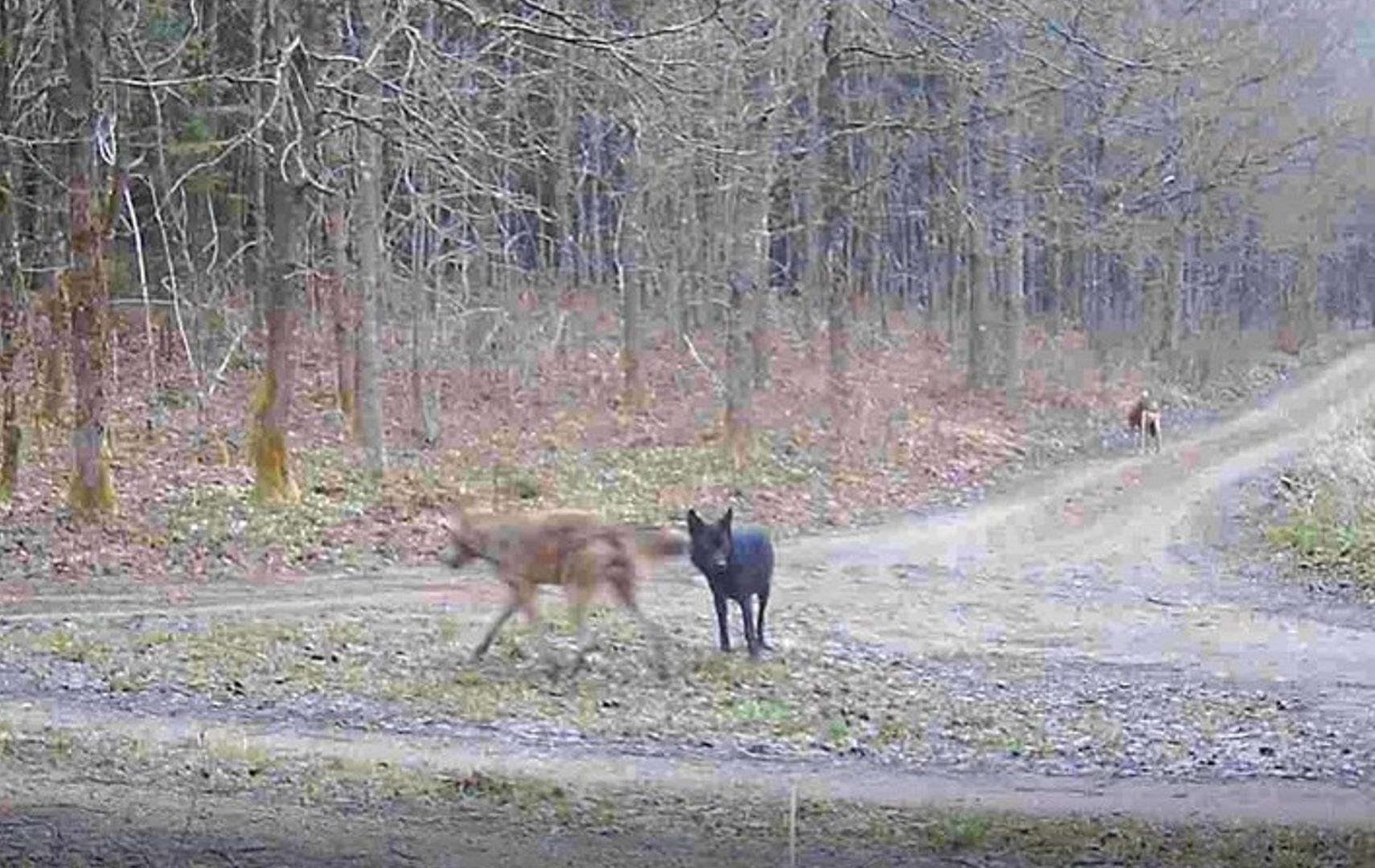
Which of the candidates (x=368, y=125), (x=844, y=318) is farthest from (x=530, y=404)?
(x=368, y=125)

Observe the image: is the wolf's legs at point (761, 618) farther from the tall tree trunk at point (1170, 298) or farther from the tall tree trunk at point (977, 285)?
the tall tree trunk at point (1170, 298)

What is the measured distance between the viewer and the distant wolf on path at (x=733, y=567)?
7.81 m

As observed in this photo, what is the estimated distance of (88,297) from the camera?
504 inches

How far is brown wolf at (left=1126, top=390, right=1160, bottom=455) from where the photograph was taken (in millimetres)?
20219

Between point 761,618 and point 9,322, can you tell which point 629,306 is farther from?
point 761,618

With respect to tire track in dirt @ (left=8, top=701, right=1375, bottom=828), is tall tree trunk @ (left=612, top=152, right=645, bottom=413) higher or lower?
higher

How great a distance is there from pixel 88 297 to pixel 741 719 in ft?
24.9

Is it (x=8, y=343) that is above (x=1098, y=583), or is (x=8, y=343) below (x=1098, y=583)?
above

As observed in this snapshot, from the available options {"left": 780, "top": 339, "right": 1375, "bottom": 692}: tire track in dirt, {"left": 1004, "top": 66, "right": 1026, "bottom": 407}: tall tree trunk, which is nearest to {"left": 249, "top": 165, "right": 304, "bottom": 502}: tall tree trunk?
{"left": 780, "top": 339, "right": 1375, "bottom": 692}: tire track in dirt

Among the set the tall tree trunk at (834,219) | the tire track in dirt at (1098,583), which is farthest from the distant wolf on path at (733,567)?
the tall tree trunk at (834,219)

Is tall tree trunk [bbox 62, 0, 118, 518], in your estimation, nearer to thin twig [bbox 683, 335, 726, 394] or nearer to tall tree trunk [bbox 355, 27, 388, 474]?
tall tree trunk [bbox 355, 27, 388, 474]

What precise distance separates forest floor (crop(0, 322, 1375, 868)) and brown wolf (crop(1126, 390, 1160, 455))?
20.6 ft

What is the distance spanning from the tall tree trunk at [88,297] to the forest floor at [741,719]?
1.48 m

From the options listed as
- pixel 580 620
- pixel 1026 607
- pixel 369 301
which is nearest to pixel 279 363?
pixel 369 301
